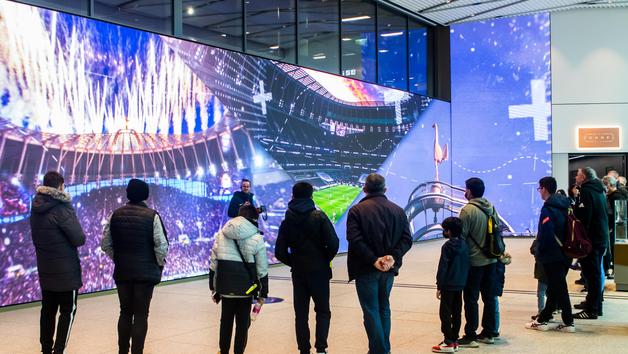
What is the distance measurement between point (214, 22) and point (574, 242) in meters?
7.83

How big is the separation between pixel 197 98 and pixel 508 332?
267 inches

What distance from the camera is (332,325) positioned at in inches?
301

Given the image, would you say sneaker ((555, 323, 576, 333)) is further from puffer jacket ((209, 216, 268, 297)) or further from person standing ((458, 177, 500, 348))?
puffer jacket ((209, 216, 268, 297))

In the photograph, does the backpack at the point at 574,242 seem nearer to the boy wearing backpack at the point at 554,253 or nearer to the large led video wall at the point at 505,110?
the boy wearing backpack at the point at 554,253

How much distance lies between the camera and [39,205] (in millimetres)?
5660

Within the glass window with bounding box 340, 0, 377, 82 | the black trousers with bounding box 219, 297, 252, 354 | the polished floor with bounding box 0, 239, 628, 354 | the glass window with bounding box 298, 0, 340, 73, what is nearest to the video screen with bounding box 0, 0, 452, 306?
the glass window with bounding box 298, 0, 340, 73

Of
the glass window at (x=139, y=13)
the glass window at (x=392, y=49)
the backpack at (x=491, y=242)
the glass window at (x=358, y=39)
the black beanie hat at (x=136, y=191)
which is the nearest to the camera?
the black beanie hat at (x=136, y=191)

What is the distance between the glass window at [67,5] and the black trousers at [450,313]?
6.82 metres

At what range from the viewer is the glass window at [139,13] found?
1058cm

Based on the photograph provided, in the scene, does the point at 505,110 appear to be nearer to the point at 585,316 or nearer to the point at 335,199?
the point at 335,199

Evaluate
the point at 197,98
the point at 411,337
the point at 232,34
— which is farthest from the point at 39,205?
the point at 232,34

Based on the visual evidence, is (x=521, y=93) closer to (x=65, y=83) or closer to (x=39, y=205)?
(x=65, y=83)

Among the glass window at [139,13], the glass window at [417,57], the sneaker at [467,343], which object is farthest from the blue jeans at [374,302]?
the glass window at [417,57]

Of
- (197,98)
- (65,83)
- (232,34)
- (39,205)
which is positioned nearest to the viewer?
(39,205)
